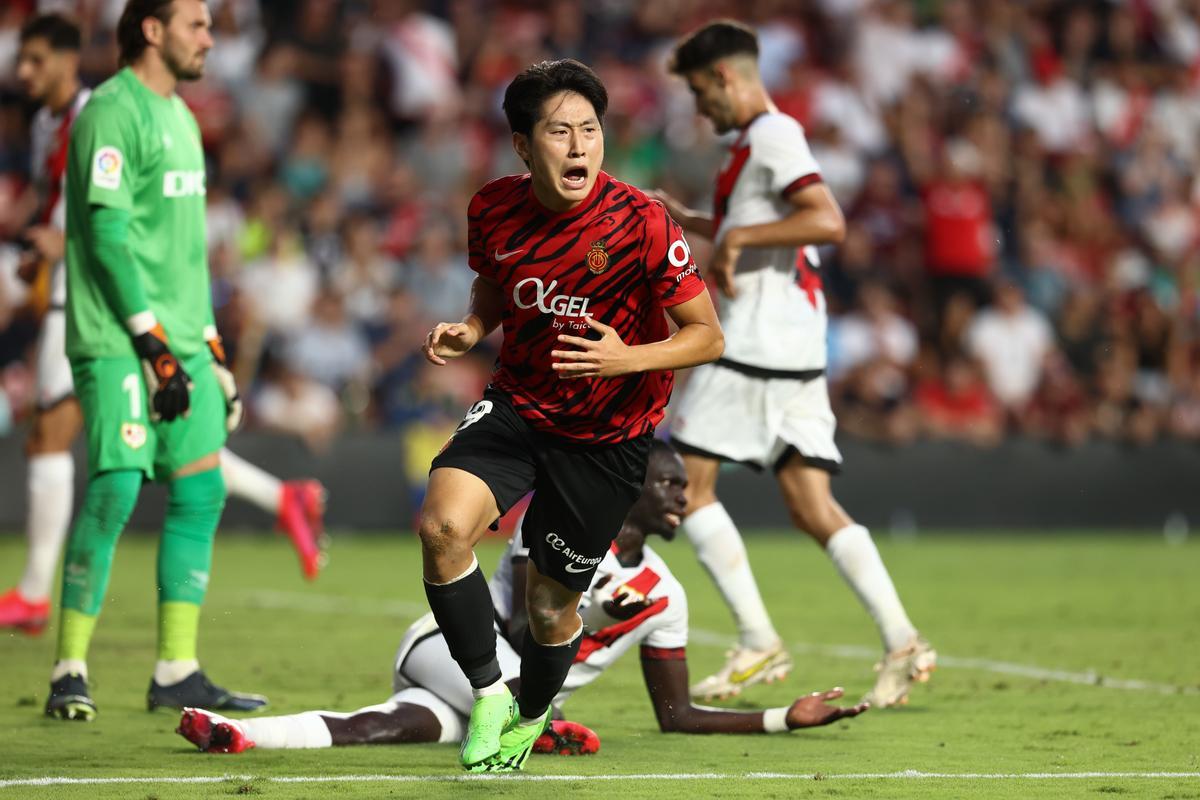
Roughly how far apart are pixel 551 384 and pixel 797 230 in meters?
2.09

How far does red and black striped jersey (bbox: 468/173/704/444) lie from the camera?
5145mm

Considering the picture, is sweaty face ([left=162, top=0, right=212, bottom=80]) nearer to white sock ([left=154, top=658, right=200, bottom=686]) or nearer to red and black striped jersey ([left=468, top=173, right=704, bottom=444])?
red and black striped jersey ([left=468, top=173, right=704, bottom=444])

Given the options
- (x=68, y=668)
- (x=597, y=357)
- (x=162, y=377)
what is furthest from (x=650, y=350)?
(x=68, y=668)

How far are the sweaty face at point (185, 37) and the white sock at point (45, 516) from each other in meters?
2.52

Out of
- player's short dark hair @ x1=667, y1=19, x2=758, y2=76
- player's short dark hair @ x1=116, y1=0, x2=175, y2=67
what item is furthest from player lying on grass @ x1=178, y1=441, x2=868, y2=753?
player's short dark hair @ x1=116, y1=0, x2=175, y2=67

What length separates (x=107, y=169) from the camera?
640 cm

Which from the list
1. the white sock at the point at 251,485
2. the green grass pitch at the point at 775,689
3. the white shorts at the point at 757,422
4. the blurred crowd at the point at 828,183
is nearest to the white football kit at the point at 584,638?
the green grass pitch at the point at 775,689

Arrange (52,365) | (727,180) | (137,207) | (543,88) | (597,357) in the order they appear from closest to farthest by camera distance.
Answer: (597,357) < (543,88) < (137,207) < (727,180) < (52,365)

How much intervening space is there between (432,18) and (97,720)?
498 inches

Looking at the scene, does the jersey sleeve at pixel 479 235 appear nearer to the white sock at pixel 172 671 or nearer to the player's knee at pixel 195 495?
the player's knee at pixel 195 495

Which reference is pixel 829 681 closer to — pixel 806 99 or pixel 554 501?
pixel 554 501

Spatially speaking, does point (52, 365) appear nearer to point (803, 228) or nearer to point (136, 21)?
point (136, 21)

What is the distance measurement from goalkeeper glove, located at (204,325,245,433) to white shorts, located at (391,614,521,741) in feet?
4.83

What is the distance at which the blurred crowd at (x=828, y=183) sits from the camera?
15.6m
